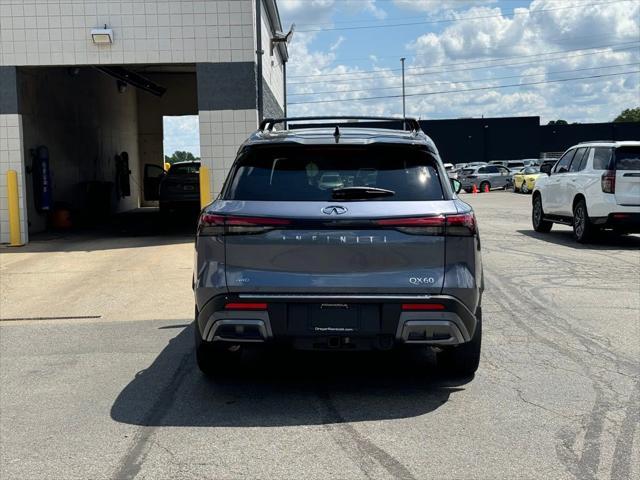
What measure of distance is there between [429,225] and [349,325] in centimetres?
83

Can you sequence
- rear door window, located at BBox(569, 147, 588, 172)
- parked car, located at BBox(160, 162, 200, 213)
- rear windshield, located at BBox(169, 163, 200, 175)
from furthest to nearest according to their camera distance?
1. rear windshield, located at BBox(169, 163, 200, 175)
2. parked car, located at BBox(160, 162, 200, 213)
3. rear door window, located at BBox(569, 147, 588, 172)

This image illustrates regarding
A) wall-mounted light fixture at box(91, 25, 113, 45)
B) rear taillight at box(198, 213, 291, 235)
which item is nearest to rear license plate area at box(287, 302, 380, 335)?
rear taillight at box(198, 213, 291, 235)

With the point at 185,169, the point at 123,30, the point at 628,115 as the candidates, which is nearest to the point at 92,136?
the point at 185,169

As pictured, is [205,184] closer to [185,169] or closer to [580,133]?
[185,169]

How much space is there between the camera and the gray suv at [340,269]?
463 cm

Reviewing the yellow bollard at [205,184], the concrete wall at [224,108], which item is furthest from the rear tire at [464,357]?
the yellow bollard at [205,184]

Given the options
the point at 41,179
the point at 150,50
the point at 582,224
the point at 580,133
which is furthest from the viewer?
the point at 580,133

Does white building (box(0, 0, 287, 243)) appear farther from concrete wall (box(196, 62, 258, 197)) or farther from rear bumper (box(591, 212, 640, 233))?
rear bumper (box(591, 212, 640, 233))

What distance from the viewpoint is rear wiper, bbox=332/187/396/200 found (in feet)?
15.7

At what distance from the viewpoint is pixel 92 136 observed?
2502 centimetres

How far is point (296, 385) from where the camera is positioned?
543 cm

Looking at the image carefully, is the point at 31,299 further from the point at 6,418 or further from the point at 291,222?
the point at 291,222

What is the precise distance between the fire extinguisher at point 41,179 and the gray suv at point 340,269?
14.7m

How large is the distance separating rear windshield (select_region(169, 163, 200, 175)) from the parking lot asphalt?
11.2 meters
